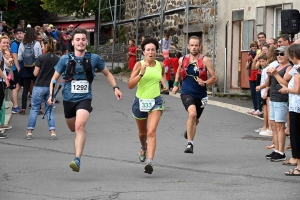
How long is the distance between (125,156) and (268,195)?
371 centimetres

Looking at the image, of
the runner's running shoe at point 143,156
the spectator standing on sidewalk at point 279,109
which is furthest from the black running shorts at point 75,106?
the spectator standing on sidewalk at point 279,109

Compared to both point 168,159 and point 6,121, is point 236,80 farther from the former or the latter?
point 168,159

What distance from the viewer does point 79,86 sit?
10703mm

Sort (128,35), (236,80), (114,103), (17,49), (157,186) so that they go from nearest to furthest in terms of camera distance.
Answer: (157,186)
(17,49)
(114,103)
(236,80)
(128,35)

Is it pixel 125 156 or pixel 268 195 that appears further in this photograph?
pixel 125 156

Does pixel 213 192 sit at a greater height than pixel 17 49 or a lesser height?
lesser

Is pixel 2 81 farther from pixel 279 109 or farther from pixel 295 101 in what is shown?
pixel 295 101

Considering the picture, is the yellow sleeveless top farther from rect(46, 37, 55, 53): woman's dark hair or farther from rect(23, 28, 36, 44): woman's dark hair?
rect(23, 28, 36, 44): woman's dark hair

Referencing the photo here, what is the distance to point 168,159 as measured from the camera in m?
12.1

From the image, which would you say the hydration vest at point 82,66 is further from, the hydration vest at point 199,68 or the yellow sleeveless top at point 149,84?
the hydration vest at point 199,68

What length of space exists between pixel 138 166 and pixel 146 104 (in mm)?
924

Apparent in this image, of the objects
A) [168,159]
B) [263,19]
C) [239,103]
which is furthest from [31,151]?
[263,19]

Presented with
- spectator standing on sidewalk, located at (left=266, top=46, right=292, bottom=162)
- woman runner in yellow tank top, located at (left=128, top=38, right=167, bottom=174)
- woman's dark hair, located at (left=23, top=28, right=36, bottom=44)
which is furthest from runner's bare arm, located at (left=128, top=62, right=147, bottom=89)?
woman's dark hair, located at (left=23, top=28, right=36, bottom=44)

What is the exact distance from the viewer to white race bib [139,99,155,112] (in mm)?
10961
